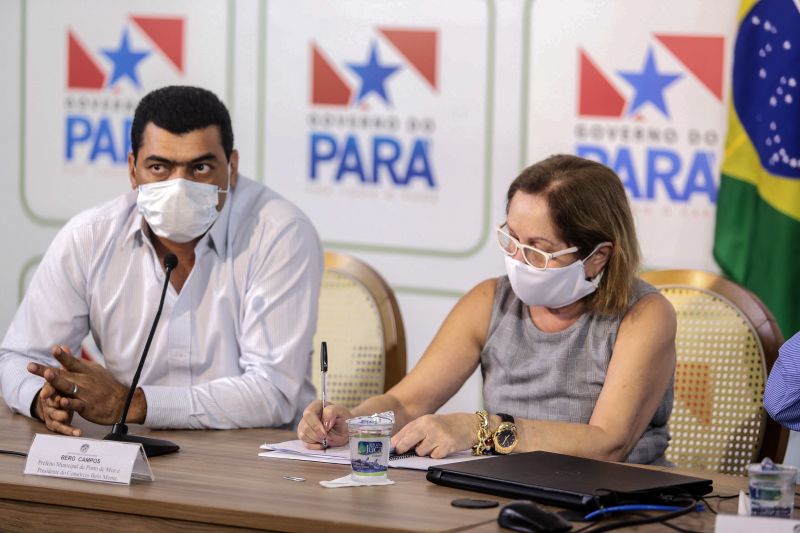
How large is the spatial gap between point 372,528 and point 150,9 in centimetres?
310

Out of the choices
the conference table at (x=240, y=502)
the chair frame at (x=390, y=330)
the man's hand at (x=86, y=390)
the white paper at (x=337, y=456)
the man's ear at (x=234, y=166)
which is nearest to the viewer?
the conference table at (x=240, y=502)

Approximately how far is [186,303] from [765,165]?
181 cm

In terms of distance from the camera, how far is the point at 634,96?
363cm

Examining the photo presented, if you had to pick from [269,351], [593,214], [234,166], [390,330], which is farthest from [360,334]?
[593,214]

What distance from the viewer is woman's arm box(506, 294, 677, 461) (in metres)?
2.23

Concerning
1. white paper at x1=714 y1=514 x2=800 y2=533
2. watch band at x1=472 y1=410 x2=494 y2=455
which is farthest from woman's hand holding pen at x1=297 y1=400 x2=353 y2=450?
white paper at x1=714 y1=514 x2=800 y2=533

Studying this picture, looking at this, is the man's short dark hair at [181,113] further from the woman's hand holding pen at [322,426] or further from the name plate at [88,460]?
the name plate at [88,460]

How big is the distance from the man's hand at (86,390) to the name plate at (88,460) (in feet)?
1.18

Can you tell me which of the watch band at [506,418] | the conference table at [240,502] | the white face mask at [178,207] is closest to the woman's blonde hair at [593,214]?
the watch band at [506,418]

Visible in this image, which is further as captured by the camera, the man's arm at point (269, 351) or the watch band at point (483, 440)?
the man's arm at point (269, 351)

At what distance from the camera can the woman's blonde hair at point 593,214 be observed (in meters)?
2.44

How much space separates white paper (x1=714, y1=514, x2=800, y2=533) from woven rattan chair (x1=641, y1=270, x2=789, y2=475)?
1110 mm

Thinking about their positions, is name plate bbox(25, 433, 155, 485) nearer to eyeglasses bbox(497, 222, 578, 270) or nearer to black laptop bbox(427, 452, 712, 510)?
black laptop bbox(427, 452, 712, 510)

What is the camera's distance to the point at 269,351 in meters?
2.62
